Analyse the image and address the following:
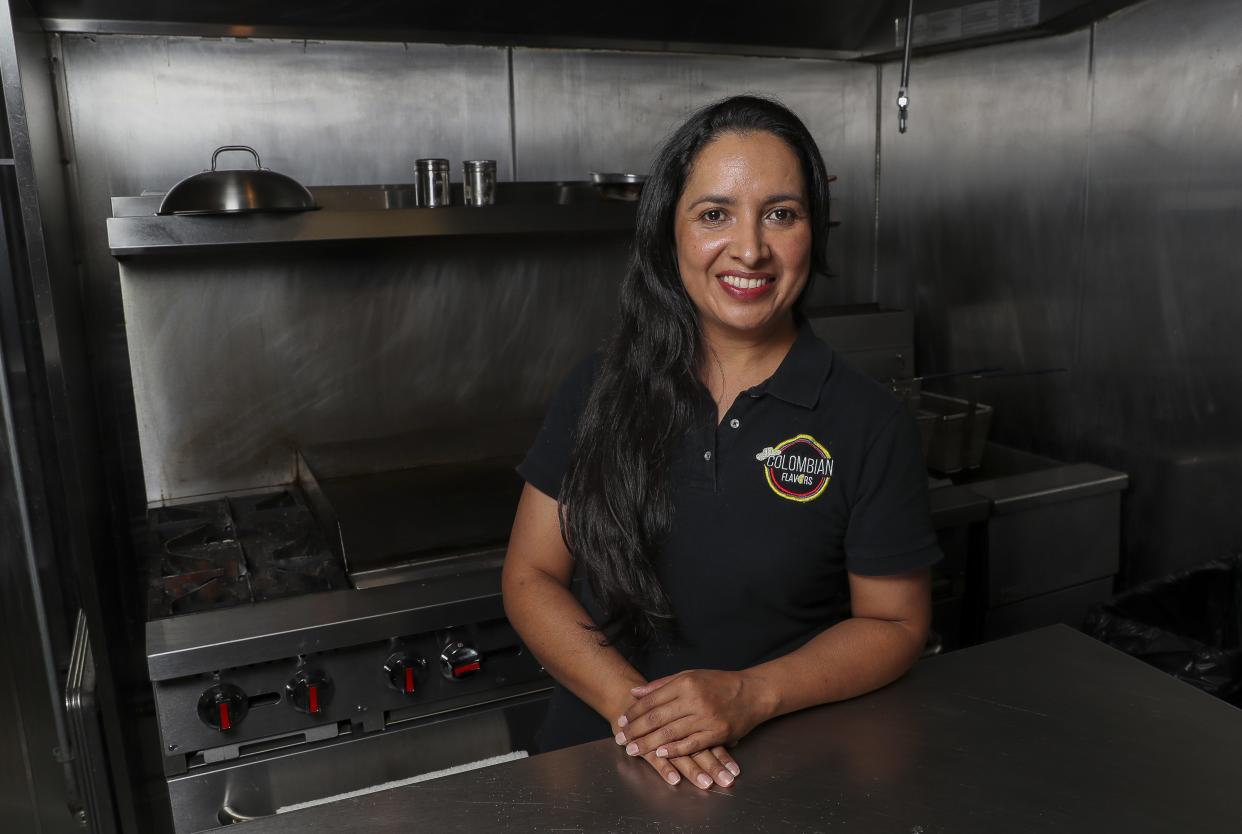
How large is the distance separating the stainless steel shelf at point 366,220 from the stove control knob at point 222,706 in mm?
690

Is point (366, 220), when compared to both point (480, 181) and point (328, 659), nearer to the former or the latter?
point (480, 181)

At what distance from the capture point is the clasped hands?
2.83 ft

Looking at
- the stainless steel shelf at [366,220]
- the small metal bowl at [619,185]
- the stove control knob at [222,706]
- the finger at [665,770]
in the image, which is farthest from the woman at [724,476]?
the small metal bowl at [619,185]

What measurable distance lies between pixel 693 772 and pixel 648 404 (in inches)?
16.7

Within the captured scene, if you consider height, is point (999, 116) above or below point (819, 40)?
below

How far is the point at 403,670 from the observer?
5.16 ft

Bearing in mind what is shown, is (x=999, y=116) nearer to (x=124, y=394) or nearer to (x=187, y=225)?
(x=187, y=225)

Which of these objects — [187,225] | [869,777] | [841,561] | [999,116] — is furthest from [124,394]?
[999,116]

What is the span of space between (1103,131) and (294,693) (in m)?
→ 1.87

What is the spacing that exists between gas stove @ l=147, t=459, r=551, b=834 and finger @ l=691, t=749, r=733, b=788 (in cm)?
78

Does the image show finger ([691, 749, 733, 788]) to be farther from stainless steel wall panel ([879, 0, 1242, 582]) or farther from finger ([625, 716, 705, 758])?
stainless steel wall panel ([879, 0, 1242, 582])

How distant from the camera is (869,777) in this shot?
0.84 metres

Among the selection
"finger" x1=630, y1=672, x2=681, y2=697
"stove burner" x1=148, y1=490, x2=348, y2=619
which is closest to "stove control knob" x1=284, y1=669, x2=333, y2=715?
"stove burner" x1=148, y1=490, x2=348, y2=619

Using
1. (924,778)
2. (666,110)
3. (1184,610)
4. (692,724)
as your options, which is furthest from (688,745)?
(666,110)
